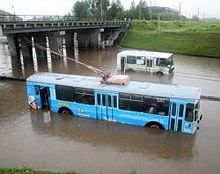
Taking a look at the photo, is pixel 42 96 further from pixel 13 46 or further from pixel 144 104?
pixel 13 46

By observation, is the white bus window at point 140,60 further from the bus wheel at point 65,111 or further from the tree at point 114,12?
the tree at point 114,12

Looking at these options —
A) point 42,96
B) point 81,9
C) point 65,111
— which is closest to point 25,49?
point 42,96

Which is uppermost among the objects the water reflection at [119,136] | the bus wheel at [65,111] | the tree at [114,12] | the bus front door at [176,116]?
Answer: the tree at [114,12]

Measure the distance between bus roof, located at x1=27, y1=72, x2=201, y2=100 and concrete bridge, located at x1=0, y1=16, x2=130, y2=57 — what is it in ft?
48.0

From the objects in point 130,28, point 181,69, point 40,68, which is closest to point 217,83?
point 181,69

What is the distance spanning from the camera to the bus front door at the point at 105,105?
15123 mm

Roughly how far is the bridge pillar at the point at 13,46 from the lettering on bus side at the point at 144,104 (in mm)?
27636

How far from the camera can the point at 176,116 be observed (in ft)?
45.3

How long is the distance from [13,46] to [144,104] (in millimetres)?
29518

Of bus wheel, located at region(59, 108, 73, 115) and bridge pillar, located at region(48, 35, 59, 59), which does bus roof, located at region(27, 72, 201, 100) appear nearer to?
bus wheel, located at region(59, 108, 73, 115)

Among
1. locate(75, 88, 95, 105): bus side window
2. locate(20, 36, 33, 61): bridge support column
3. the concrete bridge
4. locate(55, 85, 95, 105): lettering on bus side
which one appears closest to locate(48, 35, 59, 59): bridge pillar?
the concrete bridge

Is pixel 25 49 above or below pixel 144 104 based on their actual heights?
above

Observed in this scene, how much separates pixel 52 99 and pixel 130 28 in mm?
49593

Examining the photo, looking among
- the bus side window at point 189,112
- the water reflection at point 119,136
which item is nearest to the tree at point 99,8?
the water reflection at point 119,136
